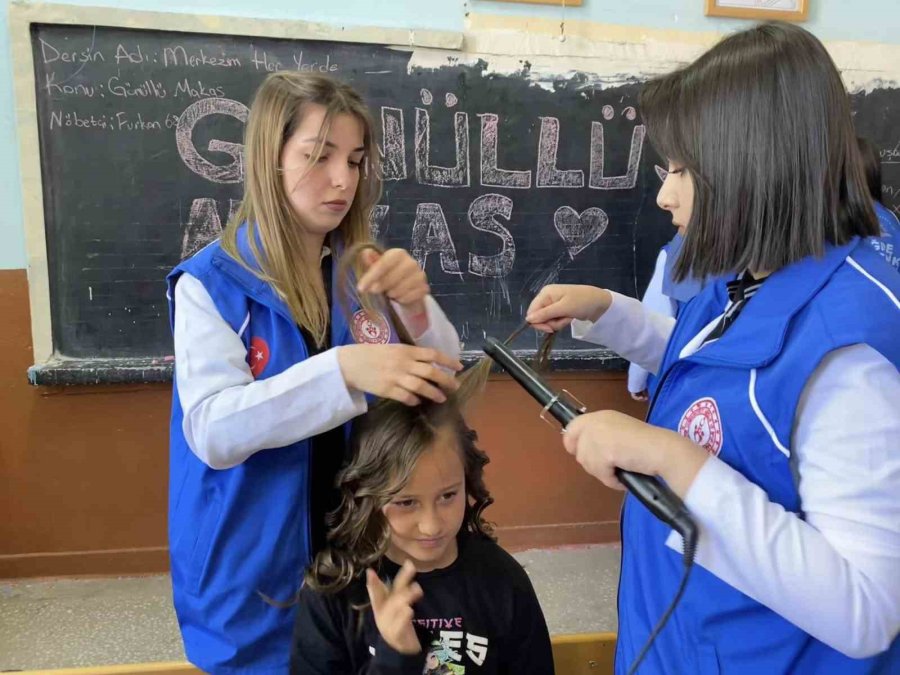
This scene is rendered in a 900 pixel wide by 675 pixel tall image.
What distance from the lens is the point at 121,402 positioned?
208 cm

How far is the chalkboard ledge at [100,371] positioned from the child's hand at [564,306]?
4.61ft

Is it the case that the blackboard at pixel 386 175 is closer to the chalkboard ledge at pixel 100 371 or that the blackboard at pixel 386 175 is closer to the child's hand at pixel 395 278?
the chalkboard ledge at pixel 100 371

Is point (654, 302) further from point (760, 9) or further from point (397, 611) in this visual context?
point (397, 611)

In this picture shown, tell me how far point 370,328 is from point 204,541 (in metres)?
0.39

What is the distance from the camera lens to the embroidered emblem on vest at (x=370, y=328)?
3.42 ft

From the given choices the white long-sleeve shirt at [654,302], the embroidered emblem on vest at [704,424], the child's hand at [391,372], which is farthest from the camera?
the white long-sleeve shirt at [654,302]

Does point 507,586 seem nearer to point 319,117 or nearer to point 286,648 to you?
point 286,648

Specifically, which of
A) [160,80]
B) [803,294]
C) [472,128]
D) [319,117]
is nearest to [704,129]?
[803,294]

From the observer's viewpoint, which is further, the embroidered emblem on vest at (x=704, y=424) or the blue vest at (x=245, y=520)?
the blue vest at (x=245, y=520)

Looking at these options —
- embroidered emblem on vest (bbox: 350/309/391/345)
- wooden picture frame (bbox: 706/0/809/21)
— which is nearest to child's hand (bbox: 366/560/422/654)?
embroidered emblem on vest (bbox: 350/309/391/345)

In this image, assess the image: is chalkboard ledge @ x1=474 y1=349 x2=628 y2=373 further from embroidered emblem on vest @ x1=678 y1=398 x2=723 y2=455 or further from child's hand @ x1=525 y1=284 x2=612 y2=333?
embroidered emblem on vest @ x1=678 y1=398 x2=723 y2=455

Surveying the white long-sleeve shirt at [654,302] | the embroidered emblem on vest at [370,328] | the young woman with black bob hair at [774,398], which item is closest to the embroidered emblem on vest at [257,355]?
the embroidered emblem on vest at [370,328]

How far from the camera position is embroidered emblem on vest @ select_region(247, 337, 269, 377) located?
3.06 ft

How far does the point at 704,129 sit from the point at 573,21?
5.42 ft
